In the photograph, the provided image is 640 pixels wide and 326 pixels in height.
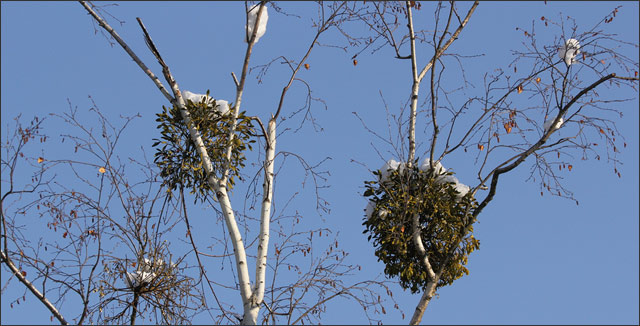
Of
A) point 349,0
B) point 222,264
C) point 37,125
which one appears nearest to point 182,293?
point 222,264

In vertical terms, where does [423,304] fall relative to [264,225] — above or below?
below

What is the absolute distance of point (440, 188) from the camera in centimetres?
557

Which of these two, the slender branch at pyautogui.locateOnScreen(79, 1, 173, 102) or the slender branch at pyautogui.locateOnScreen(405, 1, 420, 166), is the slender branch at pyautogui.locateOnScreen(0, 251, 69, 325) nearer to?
the slender branch at pyautogui.locateOnScreen(79, 1, 173, 102)

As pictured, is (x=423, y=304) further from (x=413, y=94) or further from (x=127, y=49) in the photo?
(x=127, y=49)

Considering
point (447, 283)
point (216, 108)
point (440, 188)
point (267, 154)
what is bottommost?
point (447, 283)

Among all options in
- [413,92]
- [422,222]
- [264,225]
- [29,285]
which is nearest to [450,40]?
[413,92]

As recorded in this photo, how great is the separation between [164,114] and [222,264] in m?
1.34

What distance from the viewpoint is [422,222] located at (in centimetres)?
561

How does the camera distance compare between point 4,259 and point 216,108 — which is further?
point 216,108

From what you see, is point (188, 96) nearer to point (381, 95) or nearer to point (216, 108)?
point (216, 108)

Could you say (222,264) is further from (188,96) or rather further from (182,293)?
(188,96)

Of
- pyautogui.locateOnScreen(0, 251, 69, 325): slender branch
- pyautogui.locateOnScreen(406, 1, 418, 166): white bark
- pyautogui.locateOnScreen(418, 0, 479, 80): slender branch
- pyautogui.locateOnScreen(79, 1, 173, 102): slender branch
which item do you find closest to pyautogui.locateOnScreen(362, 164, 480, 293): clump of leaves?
pyautogui.locateOnScreen(406, 1, 418, 166): white bark

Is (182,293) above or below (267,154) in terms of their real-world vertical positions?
below

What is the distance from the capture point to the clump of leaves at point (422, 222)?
550 cm
